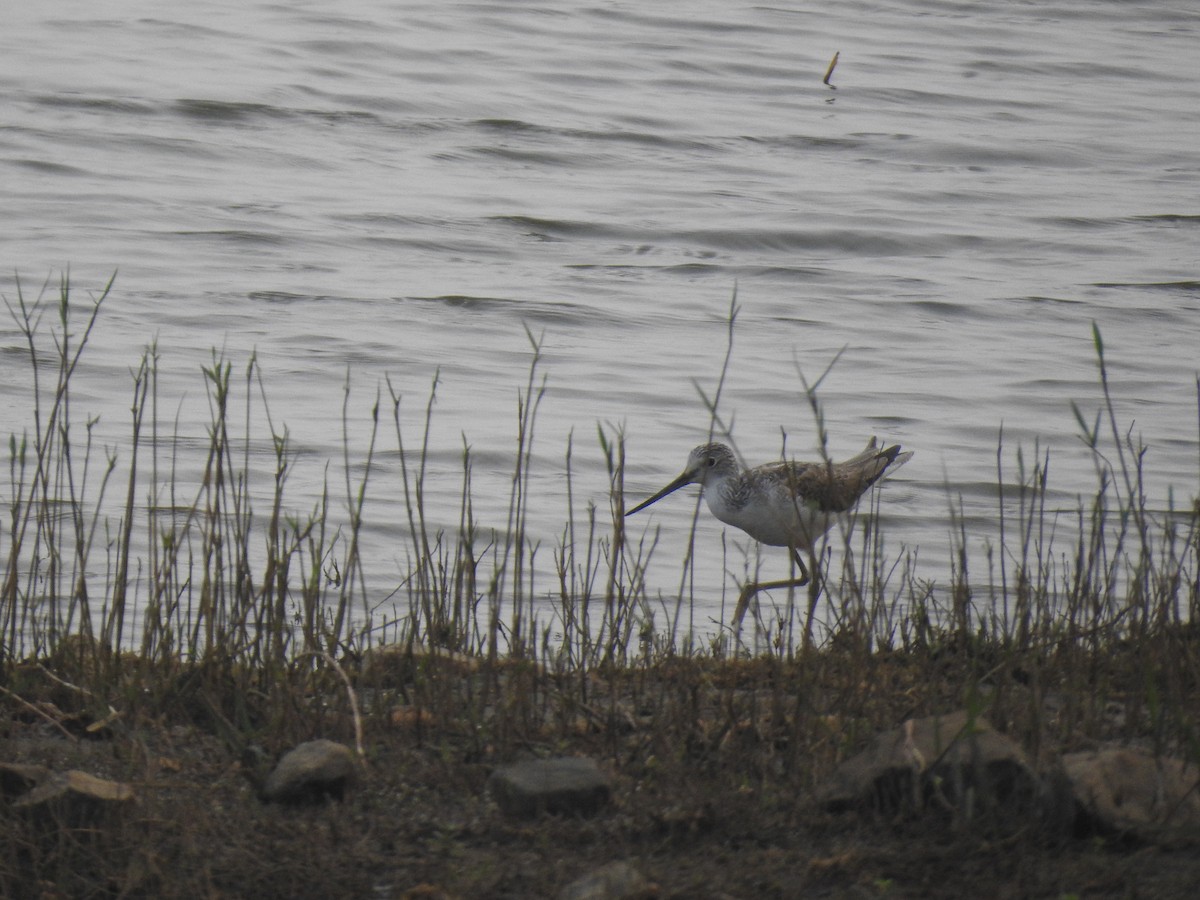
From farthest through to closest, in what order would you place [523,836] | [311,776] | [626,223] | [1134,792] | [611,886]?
[626,223]
[311,776]
[523,836]
[1134,792]
[611,886]

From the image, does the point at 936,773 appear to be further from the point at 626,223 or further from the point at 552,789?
the point at 626,223

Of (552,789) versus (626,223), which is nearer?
(552,789)

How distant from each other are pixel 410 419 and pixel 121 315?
2.56 m

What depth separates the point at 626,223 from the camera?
45.1ft

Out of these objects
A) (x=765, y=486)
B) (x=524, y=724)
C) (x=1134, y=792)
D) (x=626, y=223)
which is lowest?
(x=1134, y=792)

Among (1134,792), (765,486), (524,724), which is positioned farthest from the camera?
(765,486)

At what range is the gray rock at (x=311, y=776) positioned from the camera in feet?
11.0

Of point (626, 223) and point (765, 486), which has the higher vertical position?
point (626, 223)

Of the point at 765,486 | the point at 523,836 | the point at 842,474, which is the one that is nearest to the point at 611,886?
the point at 523,836

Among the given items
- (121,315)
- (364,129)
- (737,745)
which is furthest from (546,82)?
(737,745)

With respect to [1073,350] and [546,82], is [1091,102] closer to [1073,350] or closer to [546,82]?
[546,82]

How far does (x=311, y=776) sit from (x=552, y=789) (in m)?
0.47

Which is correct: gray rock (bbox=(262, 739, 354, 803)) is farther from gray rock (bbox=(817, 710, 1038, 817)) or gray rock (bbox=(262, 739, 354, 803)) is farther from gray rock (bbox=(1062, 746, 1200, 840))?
gray rock (bbox=(1062, 746, 1200, 840))

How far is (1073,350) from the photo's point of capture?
1062cm
